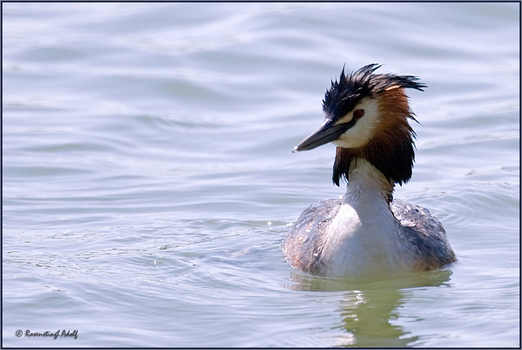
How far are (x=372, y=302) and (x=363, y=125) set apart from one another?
1.67 metres

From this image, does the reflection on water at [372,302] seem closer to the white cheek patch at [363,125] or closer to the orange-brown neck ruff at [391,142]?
the orange-brown neck ruff at [391,142]

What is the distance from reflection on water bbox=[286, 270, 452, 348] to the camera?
27.7ft

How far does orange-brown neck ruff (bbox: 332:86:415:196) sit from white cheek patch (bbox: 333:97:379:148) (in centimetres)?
5

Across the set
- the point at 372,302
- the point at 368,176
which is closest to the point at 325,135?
the point at 368,176

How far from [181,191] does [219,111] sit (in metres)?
4.04

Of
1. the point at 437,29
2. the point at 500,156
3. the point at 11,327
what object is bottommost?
the point at 11,327

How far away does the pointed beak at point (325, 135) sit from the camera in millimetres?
9703

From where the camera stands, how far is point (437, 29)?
21.4 meters

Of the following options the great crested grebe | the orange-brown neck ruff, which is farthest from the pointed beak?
the orange-brown neck ruff

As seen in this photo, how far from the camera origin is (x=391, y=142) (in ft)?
32.6

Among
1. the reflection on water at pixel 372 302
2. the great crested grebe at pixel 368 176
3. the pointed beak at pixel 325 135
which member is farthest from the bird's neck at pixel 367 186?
the reflection on water at pixel 372 302

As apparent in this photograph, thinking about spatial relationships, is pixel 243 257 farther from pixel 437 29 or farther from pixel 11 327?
pixel 437 29

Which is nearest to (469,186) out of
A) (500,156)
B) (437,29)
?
(500,156)

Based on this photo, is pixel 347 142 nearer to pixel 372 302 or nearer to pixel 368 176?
pixel 368 176
